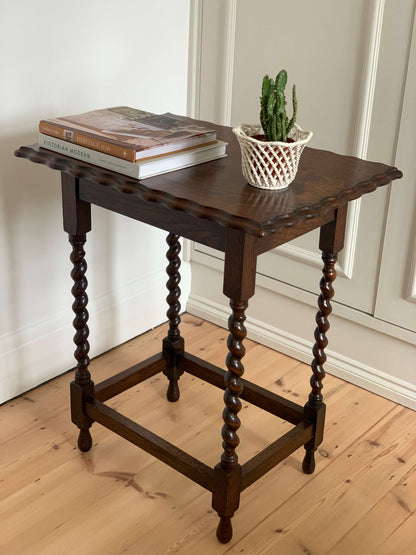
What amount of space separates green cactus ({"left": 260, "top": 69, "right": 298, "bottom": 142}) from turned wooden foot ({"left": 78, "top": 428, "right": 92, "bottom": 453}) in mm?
960

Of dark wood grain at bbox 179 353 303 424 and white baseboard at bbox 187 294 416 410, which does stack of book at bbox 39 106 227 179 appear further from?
white baseboard at bbox 187 294 416 410

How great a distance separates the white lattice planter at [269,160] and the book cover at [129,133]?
0.16 m

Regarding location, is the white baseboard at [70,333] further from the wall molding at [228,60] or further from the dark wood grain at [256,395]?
the wall molding at [228,60]

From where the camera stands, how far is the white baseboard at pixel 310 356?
2283 mm

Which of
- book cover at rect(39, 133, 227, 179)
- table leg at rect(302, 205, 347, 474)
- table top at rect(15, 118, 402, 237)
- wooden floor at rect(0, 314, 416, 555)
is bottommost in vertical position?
wooden floor at rect(0, 314, 416, 555)

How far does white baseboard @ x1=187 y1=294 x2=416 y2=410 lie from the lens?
7.49 ft

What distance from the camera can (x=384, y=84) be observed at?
2.07m

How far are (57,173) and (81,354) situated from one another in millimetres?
576

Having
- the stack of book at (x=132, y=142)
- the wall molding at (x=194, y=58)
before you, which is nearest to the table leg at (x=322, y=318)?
the stack of book at (x=132, y=142)

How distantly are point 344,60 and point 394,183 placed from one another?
39cm

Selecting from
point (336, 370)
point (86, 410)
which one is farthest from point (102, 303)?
point (336, 370)

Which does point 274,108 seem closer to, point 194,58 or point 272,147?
point 272,147

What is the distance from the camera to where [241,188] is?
1.57 m

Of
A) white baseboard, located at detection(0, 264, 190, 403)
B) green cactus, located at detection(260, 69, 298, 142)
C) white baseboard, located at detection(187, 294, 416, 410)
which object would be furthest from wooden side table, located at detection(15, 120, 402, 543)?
white baseboard, located at detection(187, 294, 416, 410)
